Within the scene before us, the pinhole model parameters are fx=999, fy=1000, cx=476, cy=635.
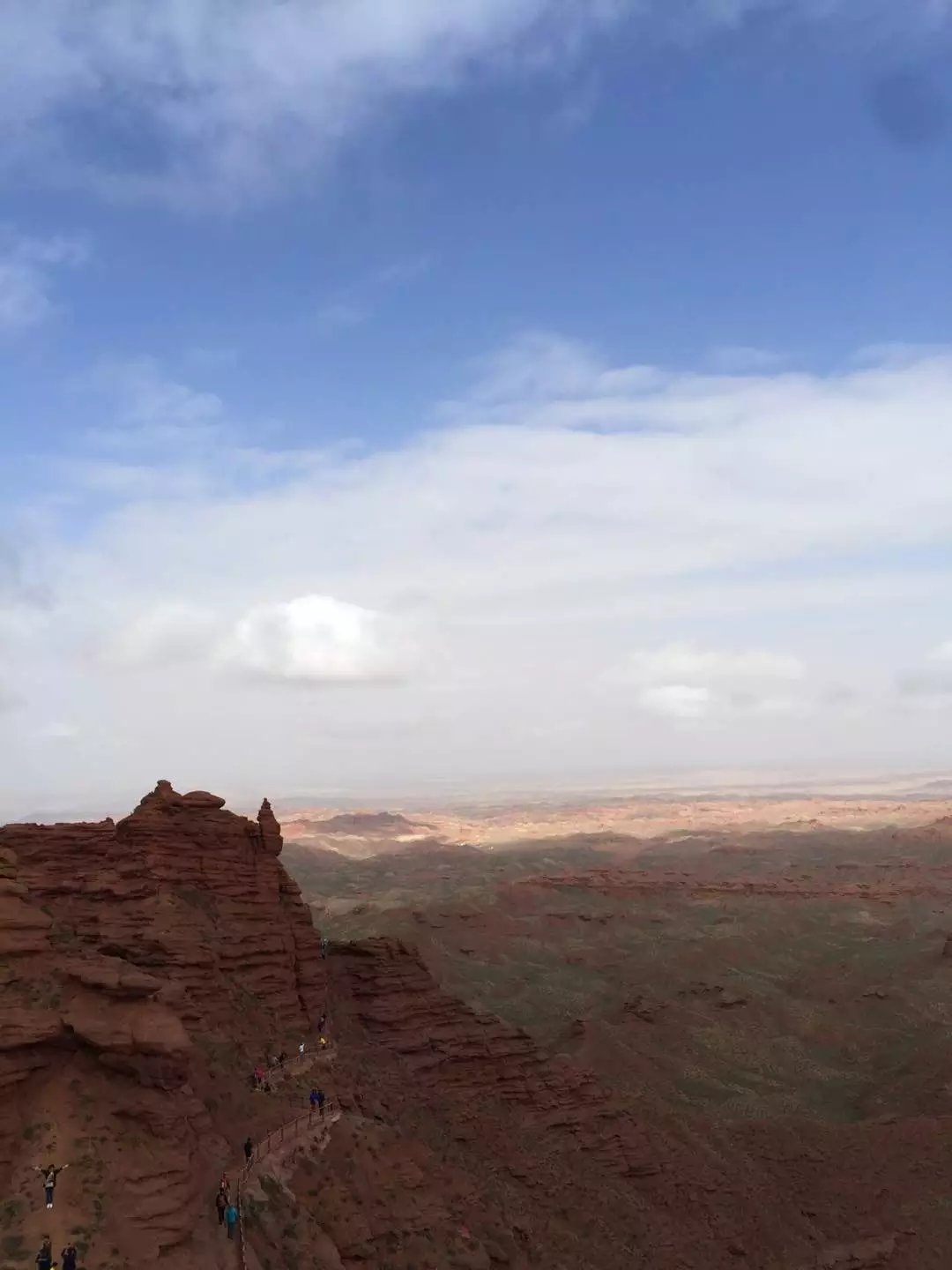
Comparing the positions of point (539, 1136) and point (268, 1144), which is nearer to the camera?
point (268, 1144)

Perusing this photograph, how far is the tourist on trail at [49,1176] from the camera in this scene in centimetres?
2739

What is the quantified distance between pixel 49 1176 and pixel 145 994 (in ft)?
20.4

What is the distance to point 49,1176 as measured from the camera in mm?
27922

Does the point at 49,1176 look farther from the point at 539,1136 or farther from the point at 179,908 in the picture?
the point at 539,1136

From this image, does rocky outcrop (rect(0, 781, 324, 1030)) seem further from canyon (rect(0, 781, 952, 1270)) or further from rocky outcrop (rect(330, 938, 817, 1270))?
rocky outcrop (rect(330, 938, 817, 1270))

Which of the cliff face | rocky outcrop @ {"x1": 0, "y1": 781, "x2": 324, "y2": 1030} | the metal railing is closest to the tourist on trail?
the cliff face

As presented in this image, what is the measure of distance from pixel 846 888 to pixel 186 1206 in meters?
128

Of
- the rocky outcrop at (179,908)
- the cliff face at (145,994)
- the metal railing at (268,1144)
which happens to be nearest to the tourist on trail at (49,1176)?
the cliff face at (145,994)

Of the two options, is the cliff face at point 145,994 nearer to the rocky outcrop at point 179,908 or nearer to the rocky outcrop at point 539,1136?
the rocky outcrop at point 179,908

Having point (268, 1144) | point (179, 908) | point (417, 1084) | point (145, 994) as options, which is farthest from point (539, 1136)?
point (145, 994)

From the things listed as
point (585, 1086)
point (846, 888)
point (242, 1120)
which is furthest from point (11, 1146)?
point (846, 888)

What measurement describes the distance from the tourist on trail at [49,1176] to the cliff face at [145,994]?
0.98 feet

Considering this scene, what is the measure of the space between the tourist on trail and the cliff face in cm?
30

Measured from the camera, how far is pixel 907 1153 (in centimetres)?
5991
